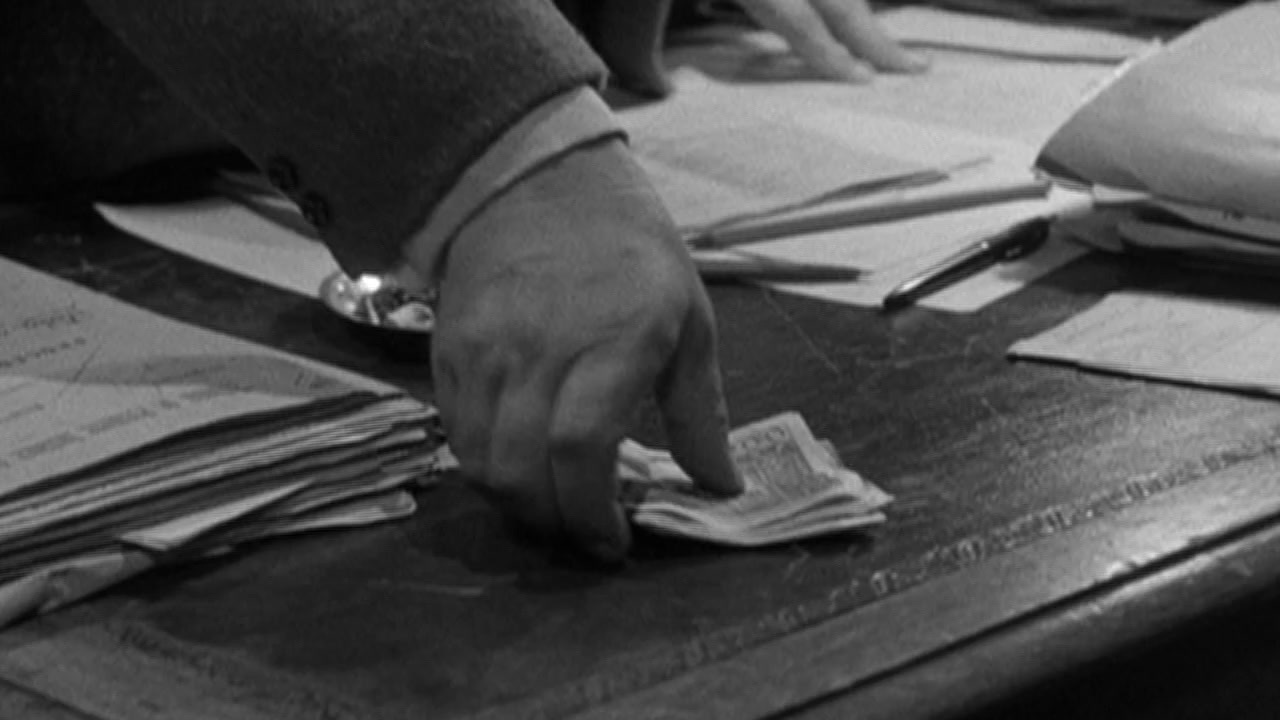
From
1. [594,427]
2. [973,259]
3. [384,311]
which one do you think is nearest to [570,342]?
[594,427]

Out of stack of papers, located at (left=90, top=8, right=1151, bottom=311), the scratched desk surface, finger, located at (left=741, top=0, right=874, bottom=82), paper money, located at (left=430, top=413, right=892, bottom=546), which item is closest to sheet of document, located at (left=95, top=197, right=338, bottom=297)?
stack of papers, located at (left=90, top=8, right=1151, bottom=311)

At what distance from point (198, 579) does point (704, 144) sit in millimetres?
581

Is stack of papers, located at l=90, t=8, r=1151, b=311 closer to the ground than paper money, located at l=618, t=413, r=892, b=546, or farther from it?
closer to the ground

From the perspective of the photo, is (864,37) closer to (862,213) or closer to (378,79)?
(862,213)

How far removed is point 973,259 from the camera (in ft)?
3.82

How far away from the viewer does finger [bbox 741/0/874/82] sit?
154 centimetres

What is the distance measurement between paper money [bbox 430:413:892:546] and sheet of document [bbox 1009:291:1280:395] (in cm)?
17

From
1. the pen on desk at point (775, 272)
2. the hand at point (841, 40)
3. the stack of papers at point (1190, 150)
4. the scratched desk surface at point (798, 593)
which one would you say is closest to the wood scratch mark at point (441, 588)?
the scratched desk surface at point (798, 593)

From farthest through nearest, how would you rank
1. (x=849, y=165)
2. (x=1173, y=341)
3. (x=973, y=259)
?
(x=849, y=165), (x=973, y=259), (x=1173, y=341)

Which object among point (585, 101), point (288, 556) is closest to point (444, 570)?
point (288, 556)

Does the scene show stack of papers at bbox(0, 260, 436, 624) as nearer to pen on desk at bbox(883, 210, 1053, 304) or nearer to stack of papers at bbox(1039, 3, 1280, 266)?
pen on desk at bbox(883, 210, 1053, 304)

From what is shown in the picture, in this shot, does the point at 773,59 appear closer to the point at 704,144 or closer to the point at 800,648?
the point at 704,144

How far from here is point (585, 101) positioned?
0.84 meters

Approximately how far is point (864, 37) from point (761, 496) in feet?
2.39
